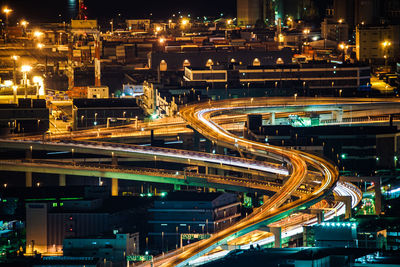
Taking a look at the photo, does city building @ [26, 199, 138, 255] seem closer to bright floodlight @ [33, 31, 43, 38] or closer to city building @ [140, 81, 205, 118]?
city building @ [140, 81, 205, 118]

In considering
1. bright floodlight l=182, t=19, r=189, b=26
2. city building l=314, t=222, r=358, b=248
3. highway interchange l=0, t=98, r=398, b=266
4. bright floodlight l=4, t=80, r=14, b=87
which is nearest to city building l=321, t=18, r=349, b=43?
highway interchange l=0, t=98, r=398, b=266

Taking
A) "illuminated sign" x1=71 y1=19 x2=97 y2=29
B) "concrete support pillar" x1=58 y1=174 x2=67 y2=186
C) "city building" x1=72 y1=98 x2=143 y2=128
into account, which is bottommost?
"concrete support pillar" x1=58 y1=174 x2=67 y2=186

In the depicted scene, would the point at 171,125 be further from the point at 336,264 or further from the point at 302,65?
the point at 336,264

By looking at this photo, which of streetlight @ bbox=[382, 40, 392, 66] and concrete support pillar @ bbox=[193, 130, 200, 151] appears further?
streetlight @ bbox=[382, 40, 392, 66]

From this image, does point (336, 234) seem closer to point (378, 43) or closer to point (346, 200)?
point (346, 200)

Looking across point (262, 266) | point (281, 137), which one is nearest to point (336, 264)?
point (262, 266)

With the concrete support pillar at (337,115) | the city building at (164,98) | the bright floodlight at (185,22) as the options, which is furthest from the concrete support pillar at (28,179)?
the bright floodlight at (185,22)

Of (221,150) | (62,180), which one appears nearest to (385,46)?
(221,150)
